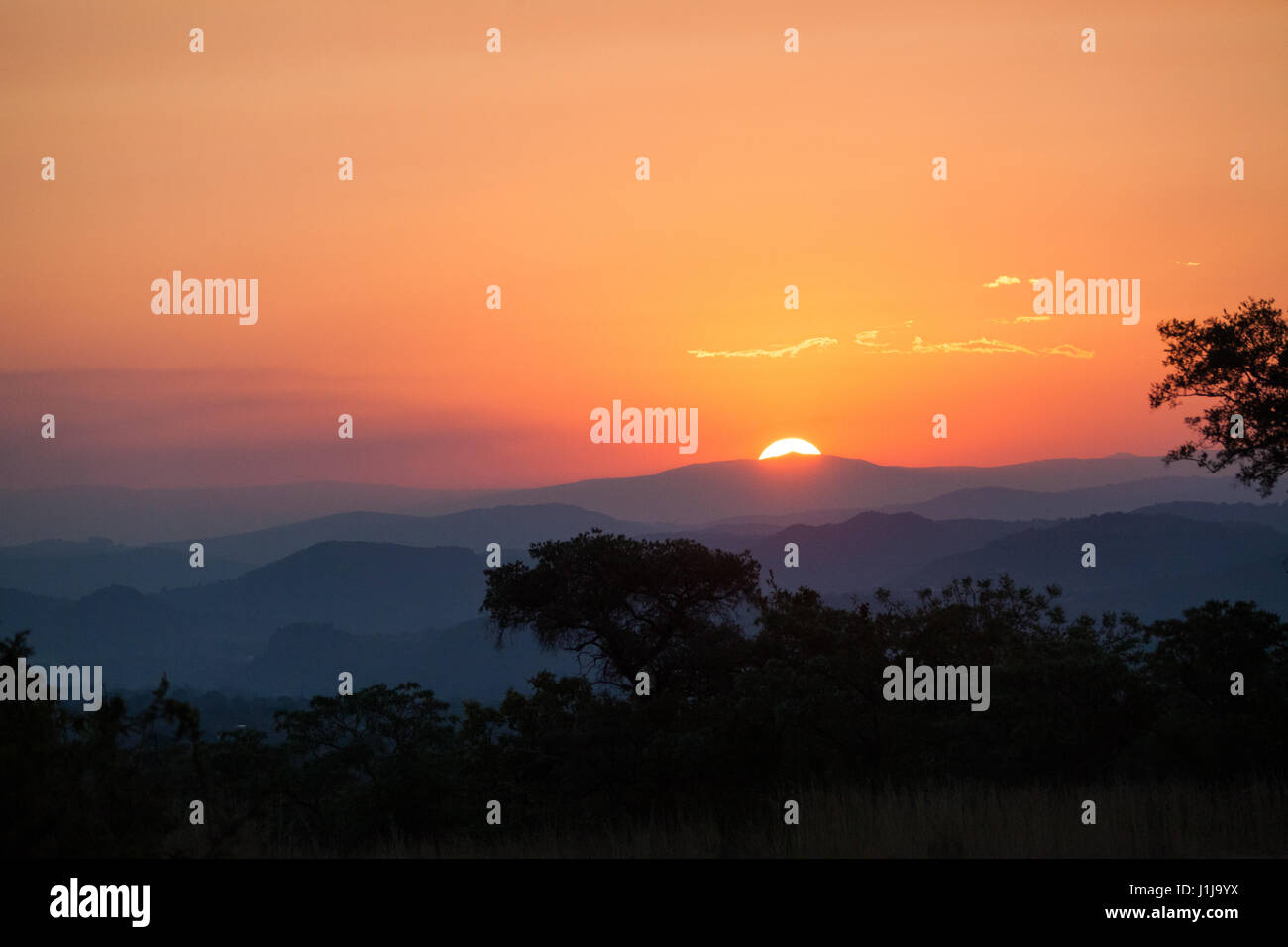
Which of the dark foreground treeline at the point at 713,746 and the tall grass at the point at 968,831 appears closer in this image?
the dark foreground treeline at the point at 713,746

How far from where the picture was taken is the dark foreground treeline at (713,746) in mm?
9547

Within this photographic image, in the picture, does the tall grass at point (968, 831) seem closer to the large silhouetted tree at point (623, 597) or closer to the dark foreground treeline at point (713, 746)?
the dark foreground treeline at point (713, 746)

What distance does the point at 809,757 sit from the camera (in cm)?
1595

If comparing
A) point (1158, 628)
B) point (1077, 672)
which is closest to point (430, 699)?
point (1077, 672)

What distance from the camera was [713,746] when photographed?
15.0 m

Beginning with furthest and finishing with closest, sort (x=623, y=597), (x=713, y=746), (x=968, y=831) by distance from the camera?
(x=623, y=597), (x=713, y=746), (x=968, y=831)

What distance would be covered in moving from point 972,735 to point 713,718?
4.53 m

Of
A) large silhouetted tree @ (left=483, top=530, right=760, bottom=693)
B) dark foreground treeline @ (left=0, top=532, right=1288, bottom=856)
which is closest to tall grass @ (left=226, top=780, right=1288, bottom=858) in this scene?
dark foreground treeline @ (left=0, top=532, right=1288, bottom=856)

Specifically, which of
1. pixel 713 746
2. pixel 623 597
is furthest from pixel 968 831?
pixel 623 597

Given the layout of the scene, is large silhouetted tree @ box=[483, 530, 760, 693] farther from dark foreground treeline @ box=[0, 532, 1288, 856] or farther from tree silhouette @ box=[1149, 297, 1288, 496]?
tree silhouette @ box=[1149, 297, 1288, 496]

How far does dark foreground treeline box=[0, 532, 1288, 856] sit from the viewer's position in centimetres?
955

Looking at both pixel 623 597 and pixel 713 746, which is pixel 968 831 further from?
pixel 623 597

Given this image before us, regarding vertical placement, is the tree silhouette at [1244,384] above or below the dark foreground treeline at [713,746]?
above

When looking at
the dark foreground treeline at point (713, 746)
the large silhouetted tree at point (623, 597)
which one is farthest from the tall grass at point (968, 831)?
the large silhouetted tree at point (623, 597)
